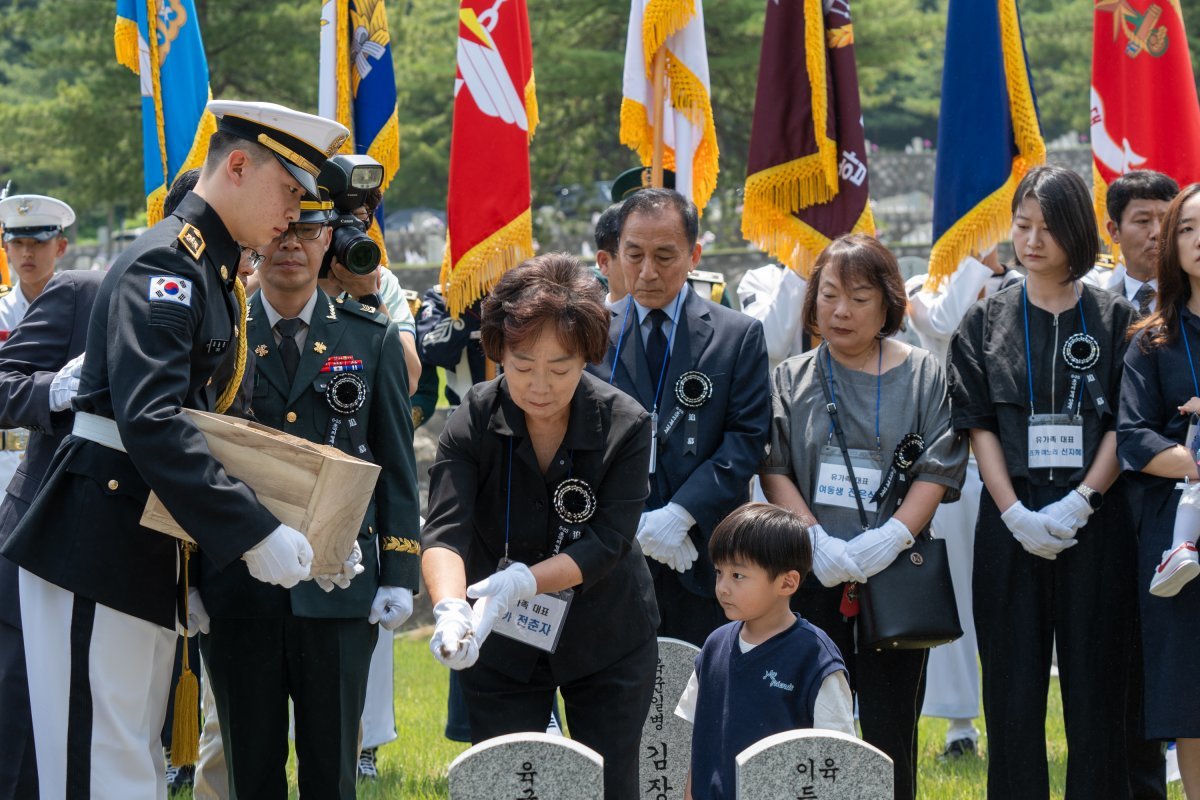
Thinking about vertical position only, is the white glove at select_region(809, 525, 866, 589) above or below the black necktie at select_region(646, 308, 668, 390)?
below

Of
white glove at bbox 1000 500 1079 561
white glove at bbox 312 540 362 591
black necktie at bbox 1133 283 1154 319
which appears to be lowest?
white glove at bbox 1000 500 1079 561

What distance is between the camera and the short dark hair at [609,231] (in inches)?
213

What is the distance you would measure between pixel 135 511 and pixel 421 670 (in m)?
5.42

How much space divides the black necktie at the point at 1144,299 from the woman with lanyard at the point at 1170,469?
0.27 metres

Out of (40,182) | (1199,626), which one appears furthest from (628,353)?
(40,182)

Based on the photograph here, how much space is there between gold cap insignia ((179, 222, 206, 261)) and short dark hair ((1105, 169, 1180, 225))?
379 cm

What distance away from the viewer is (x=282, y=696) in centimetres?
414

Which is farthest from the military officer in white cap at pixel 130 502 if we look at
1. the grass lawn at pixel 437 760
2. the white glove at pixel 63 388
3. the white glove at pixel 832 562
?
the grass lawn at pixel 437 760

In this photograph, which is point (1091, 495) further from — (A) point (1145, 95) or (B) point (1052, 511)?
(A) point (1145, 95)

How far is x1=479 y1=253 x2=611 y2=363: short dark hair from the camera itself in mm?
3691

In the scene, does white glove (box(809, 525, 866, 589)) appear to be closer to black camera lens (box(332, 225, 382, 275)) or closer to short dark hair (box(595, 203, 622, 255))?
short dark hair (box(595, 203, 622, 255))

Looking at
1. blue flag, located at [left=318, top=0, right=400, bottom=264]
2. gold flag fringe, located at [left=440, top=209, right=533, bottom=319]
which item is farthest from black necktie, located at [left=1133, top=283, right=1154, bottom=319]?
blue flag, located at [left=318, top=0, right=400, bottom=264]

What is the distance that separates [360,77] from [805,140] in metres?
2.09

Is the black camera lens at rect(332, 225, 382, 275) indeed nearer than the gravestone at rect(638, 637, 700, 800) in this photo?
No
